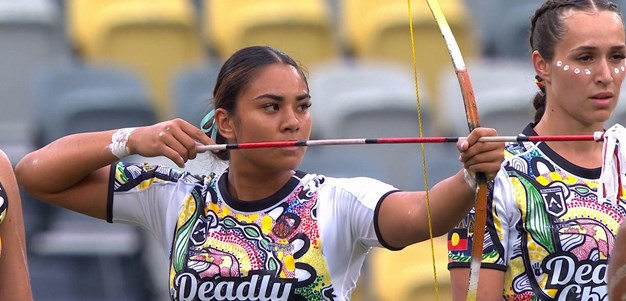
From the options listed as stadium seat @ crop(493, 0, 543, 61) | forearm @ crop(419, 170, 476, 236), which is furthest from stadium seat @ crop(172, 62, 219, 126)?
forearm @ crop(419, 170, 476, 236)

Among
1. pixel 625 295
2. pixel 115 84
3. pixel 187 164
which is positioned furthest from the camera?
pixel 115 84

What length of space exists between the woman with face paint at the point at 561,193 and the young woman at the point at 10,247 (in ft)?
3.02

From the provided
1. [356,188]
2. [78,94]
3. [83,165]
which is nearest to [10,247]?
[83,165]

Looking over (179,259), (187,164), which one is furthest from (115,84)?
(179,259)

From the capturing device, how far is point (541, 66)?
3.59m

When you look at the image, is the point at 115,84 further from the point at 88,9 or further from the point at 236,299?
the point at 236,299

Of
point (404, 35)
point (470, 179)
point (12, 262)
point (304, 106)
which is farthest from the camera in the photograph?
point (404, 35)

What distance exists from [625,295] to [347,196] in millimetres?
877

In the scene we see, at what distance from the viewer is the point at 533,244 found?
3.43m

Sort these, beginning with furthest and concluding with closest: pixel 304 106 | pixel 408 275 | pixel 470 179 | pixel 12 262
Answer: pixel 408 275 → pixel 304 106 → pixel 12 262 → pixel 470 179

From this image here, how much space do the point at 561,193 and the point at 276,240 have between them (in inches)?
24.5

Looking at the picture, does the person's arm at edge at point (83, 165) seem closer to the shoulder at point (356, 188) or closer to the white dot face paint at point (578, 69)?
the shoulder at point (356, 188)

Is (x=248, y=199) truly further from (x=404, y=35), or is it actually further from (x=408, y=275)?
(x=404, y=35)

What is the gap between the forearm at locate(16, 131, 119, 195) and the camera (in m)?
3.56
